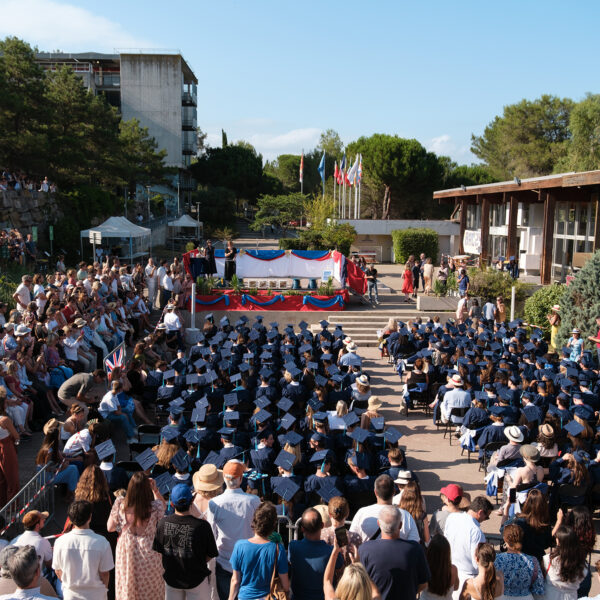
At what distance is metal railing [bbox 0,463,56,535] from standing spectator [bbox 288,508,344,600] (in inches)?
134

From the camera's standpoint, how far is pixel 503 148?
5875 cm

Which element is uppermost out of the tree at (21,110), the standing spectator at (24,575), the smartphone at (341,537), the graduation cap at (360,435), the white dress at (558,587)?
the tree at (21,110)

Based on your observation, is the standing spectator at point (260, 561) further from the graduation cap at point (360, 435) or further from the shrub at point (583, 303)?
the shrub at point (583, 303)

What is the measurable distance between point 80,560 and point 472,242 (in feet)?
109

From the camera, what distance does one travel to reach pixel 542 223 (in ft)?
99.1

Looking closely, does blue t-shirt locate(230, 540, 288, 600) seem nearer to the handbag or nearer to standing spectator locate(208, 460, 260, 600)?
the handbag

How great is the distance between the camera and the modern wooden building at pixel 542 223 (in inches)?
922

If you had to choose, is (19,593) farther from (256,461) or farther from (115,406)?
(115,406)

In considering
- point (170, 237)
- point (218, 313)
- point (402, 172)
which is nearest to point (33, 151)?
point (218, 313)

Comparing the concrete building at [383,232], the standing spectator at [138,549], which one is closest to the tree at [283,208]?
the concrete building at [383,232]

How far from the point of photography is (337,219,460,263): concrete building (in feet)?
123

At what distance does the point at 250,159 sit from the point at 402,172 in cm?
1797

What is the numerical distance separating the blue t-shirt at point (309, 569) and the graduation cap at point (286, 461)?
1.98 metres

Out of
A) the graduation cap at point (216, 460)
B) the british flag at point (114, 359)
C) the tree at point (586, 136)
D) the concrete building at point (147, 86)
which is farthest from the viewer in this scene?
the concrete building at point (147, 86)
